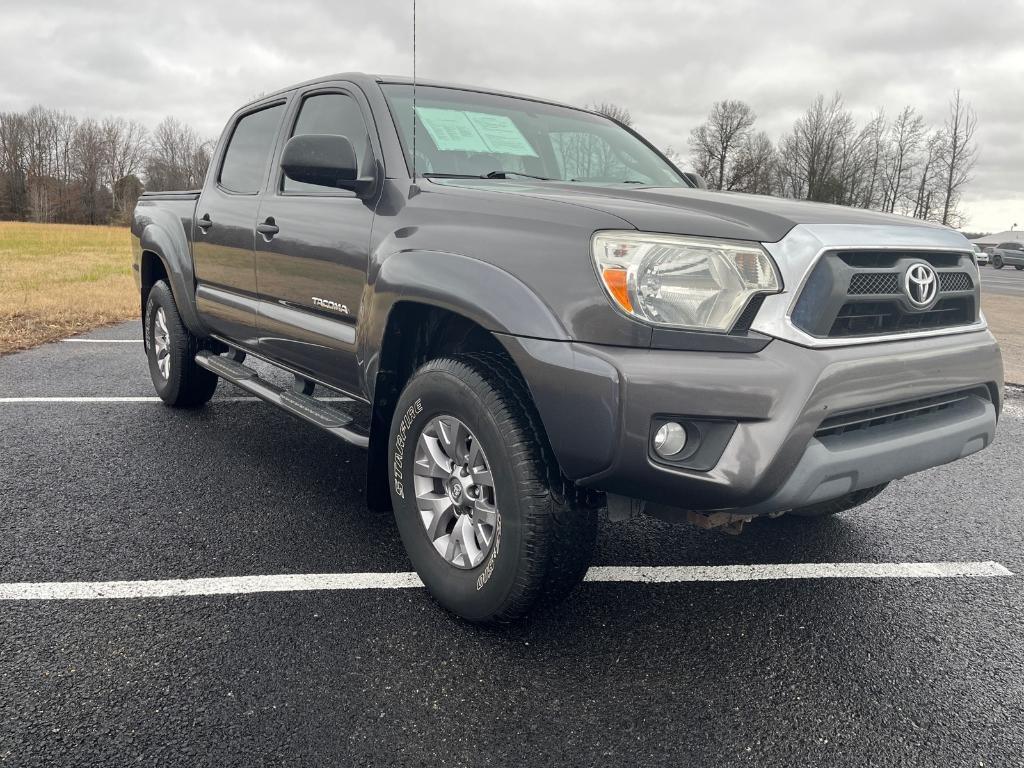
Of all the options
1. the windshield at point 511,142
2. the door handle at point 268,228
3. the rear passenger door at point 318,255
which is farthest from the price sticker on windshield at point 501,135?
the door handle at point 268,228

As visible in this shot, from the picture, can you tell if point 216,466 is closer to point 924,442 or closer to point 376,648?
point 376,648

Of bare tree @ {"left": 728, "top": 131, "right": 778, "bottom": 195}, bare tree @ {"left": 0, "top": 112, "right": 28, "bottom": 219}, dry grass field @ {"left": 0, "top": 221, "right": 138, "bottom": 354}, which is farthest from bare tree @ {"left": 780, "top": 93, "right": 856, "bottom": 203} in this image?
bare tree @ {"left": 0, "top": 112, "right": 28, "bottom": 219}

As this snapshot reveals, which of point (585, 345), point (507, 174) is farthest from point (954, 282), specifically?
point (507, 174)

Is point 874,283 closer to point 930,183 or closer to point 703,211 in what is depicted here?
point 703,211

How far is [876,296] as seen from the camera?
7.72ft

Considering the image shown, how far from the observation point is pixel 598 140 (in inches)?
152

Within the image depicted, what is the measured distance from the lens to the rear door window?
4234 mm

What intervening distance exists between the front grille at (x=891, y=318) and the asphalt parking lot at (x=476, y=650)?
41.2 inches

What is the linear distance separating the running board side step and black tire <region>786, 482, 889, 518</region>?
1.87 meters

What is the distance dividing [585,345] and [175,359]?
12.5 ft

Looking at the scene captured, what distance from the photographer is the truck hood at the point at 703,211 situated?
2219mm

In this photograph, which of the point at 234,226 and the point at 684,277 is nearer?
the point at 684,277

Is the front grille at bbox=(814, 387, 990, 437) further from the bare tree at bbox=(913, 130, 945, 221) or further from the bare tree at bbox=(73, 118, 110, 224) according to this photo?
the bare tree at bbox=(73, 118, 110, 224)

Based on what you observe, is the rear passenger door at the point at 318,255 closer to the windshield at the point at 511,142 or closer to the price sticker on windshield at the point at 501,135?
the windshield at the point at 511,142
